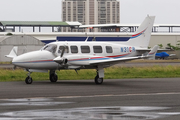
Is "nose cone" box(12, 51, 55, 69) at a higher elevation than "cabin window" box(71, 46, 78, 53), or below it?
below

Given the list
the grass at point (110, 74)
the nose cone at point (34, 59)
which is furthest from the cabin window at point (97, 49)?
the grass at point (110, 74)

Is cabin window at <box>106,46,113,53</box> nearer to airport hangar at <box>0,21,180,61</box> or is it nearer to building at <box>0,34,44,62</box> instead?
airport hangar at <box>0,21,180,61</box>

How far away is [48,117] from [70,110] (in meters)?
1.34

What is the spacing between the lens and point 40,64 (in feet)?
68.7

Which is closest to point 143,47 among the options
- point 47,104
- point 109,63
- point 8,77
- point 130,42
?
point 130,42

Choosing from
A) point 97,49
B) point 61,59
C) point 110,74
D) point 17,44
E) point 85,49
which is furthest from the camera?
point 17,44

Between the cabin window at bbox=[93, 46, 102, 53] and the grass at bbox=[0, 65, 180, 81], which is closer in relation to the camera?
the cabin window at bbox=[93, 46, 102, 53]

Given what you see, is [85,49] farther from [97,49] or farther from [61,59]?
[61,59]

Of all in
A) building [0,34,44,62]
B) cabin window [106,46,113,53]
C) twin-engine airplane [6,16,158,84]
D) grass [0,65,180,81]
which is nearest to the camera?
twin-engine airplane [6,16,158,84]

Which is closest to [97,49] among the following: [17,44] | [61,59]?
[61,59]

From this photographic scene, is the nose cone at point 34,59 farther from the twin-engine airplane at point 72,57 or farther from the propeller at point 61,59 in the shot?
the propeller at point 61,59

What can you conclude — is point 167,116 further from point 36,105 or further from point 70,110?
point 36,105

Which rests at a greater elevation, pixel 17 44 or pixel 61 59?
pixel 17 44

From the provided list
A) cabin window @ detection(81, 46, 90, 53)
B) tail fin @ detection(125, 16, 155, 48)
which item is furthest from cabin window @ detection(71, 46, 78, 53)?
tail fin @ detection(125, 16, 155, 48)
